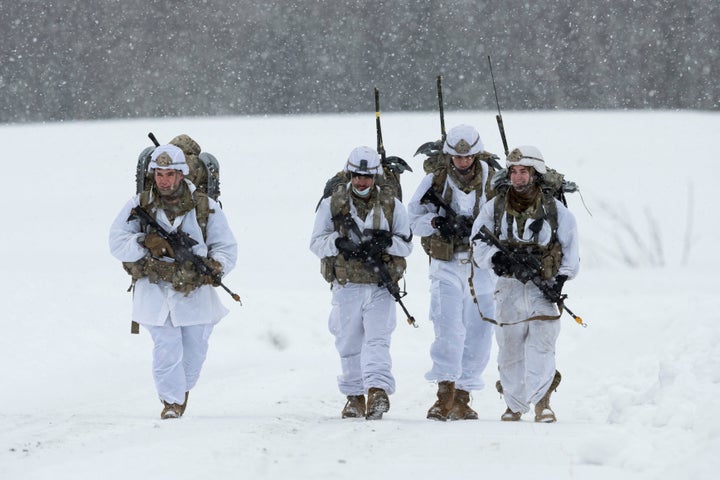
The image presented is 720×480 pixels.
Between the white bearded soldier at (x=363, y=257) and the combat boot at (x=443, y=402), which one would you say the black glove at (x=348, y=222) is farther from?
the combat boot at (x=443, y=402)

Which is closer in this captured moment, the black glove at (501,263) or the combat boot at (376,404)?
the black glove at (501,263)

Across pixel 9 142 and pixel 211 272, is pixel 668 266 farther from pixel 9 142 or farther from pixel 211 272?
pixel 9 142

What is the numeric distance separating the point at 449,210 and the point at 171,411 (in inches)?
98.7

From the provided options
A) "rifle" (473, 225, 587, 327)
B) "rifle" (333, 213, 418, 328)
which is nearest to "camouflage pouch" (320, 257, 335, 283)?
"rifle" (333, 213, 418, 328)

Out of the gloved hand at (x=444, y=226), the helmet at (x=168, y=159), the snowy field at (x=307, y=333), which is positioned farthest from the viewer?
the gloved hand at (x=444, y=226)

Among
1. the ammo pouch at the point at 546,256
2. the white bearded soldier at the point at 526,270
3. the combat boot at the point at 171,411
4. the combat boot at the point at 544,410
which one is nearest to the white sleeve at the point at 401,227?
the white bearded soldier at the point at 526,270

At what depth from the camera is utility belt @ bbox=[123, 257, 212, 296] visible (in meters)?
7.89

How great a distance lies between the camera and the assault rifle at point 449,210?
27.2 feet

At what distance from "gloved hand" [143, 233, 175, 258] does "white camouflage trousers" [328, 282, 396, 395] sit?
1264 millimetres

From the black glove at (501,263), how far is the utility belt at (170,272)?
213 centimetres

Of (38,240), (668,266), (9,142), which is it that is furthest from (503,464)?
(9,142)

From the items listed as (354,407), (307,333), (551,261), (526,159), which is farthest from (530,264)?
(307,333)

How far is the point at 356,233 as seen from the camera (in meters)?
8.02

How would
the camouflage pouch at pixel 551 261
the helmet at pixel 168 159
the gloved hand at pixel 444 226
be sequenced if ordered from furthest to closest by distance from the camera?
the gloved hand at pixel 444 226 → the helmet at pixel 168 159 → the camouflage pouch at pixel 551 261
